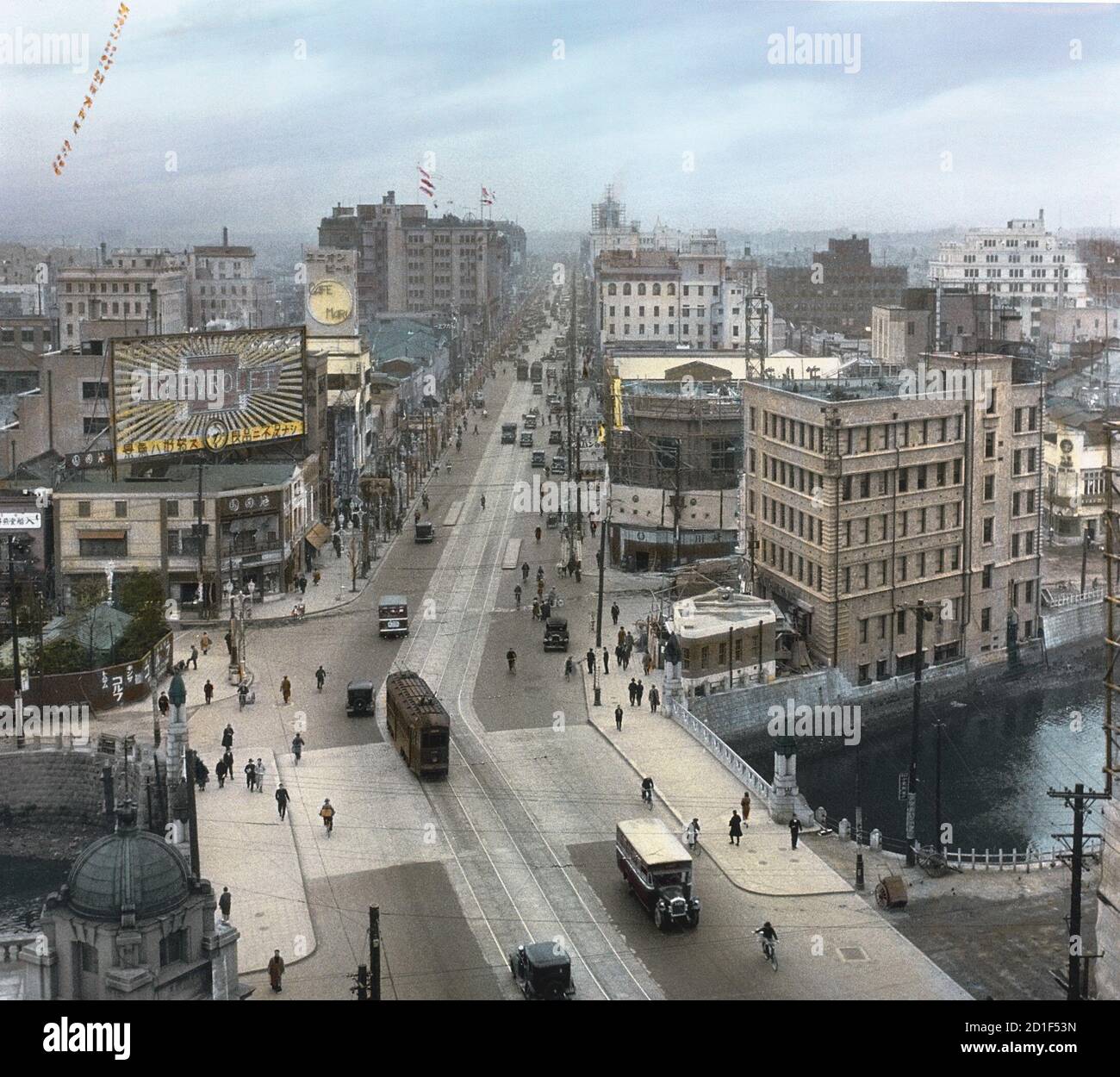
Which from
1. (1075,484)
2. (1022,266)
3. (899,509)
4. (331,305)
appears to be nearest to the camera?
(899,509)

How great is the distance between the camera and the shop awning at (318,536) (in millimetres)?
61650

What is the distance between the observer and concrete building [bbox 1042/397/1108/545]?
69.2m

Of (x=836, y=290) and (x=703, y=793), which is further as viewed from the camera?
(x=836, y=290)

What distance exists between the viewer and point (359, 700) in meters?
42.1

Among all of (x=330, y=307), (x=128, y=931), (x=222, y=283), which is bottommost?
(x=128, y=931)

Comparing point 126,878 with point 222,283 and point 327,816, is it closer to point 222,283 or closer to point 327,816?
point 327,816

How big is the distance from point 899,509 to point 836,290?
363ft

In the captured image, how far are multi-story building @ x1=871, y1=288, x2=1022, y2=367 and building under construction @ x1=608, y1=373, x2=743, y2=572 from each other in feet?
36.9

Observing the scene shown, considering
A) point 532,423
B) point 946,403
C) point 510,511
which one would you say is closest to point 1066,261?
point 532,423

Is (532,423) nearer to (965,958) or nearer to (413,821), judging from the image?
(413,821)

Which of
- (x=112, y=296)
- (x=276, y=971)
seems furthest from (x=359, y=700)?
(x=112, y=296)

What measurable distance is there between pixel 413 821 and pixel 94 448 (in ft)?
109

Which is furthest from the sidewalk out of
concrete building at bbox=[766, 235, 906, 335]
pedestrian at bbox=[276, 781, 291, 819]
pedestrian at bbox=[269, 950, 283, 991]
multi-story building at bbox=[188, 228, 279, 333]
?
concrete building at bbox=[766, 235, 906, 335]

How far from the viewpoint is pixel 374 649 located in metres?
49.0
